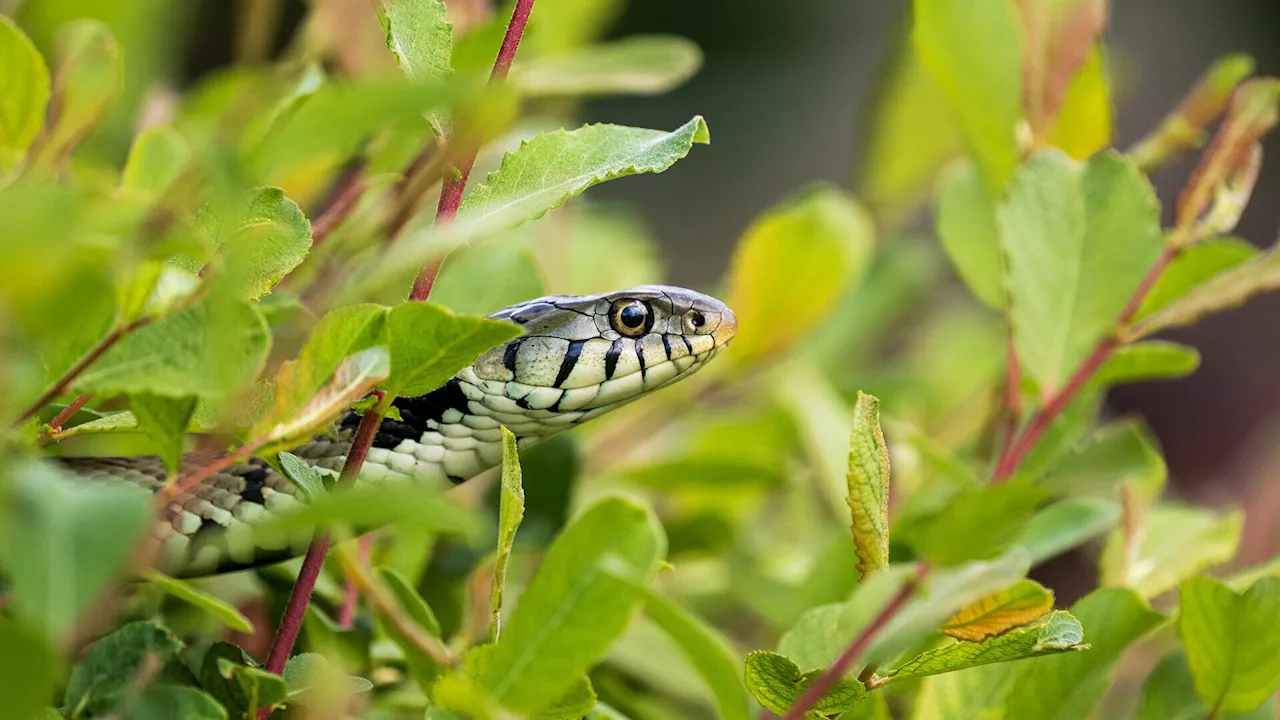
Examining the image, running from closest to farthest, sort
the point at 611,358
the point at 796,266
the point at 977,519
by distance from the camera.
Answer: the point at 977,519 < the point at 611,358 < the point at 796,266

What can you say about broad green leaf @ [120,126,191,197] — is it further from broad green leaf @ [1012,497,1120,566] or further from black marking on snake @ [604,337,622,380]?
broad green leaf @ [1012,497,1120,566]

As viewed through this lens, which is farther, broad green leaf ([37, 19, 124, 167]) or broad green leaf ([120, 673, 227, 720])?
broad green leaf ([37, 19, 124, 167])

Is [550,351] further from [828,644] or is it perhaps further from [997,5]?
[828,644]

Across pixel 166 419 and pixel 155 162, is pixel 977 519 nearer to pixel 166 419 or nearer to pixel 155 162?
pixel 166 419

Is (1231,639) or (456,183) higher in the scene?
(456,183)

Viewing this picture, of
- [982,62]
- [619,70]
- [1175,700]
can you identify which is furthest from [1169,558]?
[619,70]

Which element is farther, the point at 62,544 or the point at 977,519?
the point at 977,519

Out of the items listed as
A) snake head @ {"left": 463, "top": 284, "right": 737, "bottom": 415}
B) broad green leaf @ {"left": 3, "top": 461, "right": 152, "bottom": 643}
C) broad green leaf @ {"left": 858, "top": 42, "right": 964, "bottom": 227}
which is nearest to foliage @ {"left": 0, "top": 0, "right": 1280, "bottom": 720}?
broad green leaf @ {"left": 3, "top": 461, "right": 152, "bottom": 643}
